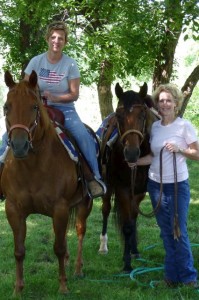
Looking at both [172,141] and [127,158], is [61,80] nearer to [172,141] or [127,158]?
[127,158]

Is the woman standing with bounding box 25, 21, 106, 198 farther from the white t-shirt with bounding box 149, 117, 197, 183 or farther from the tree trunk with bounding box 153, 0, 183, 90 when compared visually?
the tree trunk with bounding box 153, 0, 183, 90

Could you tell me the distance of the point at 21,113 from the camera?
3756 millimetres

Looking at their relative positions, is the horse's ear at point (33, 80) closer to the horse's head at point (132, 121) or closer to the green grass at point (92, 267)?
the horse's head at point (132, 121)

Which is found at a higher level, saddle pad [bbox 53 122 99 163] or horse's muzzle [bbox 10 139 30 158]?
horse's muzzle [bbox 10 139 30 158]

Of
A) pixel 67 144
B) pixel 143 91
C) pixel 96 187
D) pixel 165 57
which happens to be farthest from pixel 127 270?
pixel 165 57

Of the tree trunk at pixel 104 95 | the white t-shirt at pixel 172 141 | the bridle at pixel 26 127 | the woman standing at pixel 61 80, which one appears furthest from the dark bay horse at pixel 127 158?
the tree trunk at pixel 104 95

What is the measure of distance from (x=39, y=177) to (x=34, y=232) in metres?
2.85

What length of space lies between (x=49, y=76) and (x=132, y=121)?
1086mm

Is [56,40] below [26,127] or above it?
above

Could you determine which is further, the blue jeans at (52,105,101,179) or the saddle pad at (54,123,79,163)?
the blue jeans at (52,105,101,179)

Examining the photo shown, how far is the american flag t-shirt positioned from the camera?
184 inches

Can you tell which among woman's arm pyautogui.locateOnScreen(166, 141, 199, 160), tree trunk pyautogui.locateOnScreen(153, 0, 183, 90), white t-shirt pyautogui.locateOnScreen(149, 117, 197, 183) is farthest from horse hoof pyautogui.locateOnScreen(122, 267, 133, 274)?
tree trunk pyautogui.locateOnScreen(153, 0, 183, 90)

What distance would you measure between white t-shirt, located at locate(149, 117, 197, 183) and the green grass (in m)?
1.18

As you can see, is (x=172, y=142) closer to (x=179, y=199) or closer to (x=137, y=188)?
(x=179, y=199)
